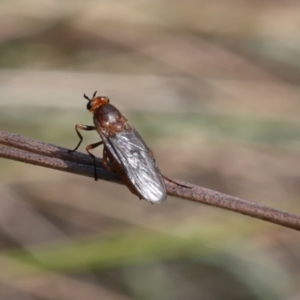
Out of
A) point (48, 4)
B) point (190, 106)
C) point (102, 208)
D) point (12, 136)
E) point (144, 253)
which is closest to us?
point (12, 136)

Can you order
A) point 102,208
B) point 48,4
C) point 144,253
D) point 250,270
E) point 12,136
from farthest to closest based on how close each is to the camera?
1. point 48,4
2. point 102,208
3. point 250,270
4. point 144,253
5. point 12,136

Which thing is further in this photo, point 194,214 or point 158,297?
point 194,214

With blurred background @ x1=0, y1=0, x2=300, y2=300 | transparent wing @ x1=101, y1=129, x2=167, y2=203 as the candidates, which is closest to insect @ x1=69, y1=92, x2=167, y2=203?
transparent wing @ x1=101, y1=129, x2=167, y2=203

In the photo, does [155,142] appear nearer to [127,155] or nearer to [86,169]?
[127,155]

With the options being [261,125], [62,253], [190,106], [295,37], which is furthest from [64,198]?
[295,37]

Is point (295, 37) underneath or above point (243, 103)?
above

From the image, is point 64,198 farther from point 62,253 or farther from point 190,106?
point 190,106

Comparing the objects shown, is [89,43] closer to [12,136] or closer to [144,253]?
[144,253]

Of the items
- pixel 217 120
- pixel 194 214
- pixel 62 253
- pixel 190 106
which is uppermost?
pixel 190 106
